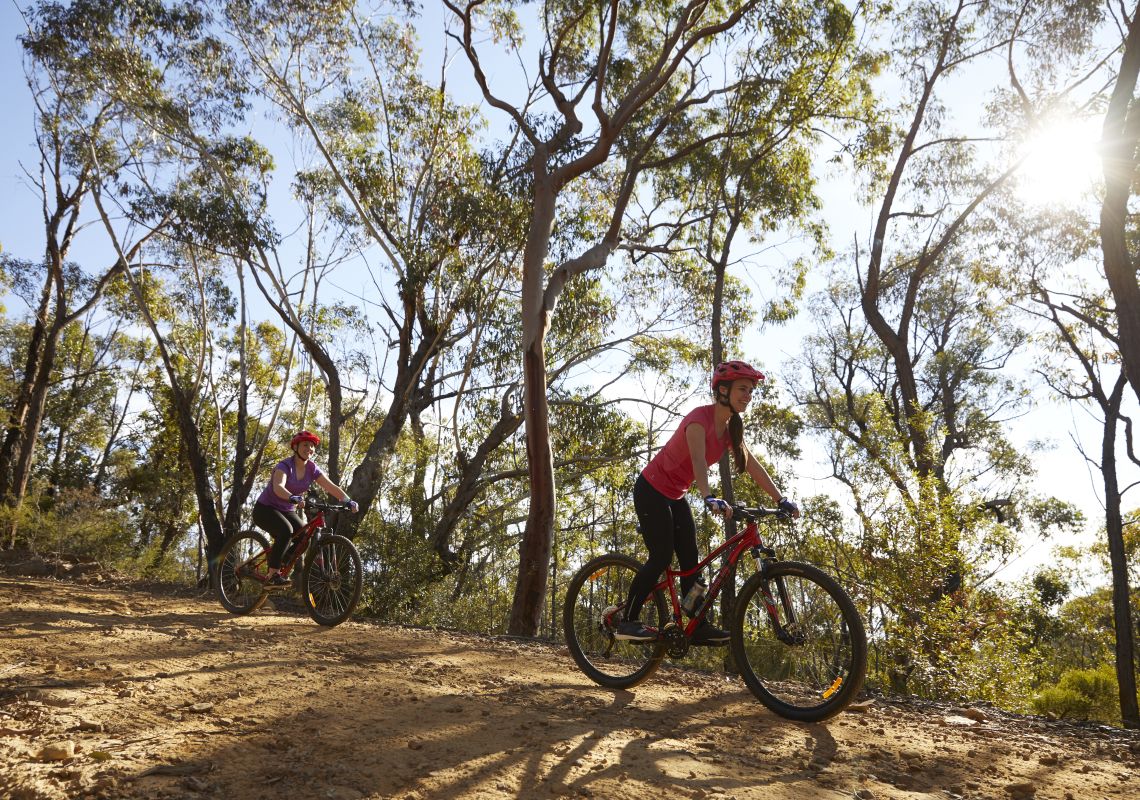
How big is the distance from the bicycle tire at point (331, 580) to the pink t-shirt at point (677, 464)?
3.38 m

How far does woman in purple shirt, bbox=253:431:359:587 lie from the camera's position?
23.0 feet

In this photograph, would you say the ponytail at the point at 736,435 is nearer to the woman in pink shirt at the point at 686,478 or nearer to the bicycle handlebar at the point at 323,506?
the woman in pink shirt at the point at 686,478

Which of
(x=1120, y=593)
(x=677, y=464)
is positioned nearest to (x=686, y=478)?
(x=677, y=464)

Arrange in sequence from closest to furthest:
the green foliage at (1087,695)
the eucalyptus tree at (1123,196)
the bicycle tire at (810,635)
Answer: the bicycle tire at (810,635) < the eucalyptus tree at (1123,196) < the green foliage at (1087,695)

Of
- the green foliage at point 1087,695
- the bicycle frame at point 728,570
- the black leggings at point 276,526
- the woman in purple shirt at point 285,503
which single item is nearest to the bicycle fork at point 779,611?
the bicycle frame at point 728,570

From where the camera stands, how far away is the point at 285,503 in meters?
7.26

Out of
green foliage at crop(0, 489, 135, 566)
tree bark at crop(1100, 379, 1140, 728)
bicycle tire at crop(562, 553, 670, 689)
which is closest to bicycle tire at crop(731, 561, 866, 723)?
bicycle tire at crop(562, 553, 670, 689)

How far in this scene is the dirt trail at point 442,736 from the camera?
272 centimetres

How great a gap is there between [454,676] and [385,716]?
49.1 inches

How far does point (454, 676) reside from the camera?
15.9ft

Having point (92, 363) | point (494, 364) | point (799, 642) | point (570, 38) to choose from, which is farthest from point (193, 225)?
point (92, 363)

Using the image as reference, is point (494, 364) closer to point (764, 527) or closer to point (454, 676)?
point (764, 527)

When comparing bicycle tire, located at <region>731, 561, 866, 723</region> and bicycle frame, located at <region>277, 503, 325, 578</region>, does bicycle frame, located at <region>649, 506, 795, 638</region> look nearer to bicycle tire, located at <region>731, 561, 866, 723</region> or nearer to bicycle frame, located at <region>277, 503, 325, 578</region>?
bicycle tire, located at <region>731, 561, 866, 723</region>

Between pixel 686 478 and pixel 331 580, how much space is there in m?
3.91
